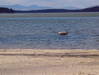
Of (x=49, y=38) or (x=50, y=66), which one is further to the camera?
A: (x=49, y=38)

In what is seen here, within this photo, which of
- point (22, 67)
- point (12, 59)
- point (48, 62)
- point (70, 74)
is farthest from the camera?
point (12, 59)

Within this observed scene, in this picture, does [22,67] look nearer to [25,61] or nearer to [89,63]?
[25,61]

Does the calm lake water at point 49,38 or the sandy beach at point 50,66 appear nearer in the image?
the sandy beach at point 50,66

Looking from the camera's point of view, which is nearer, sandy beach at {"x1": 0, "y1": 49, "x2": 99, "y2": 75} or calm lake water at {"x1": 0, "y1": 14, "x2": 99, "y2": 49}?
sandy beach at {"x1": 0, "y1": 49, "x2": 99, "y2": 75}

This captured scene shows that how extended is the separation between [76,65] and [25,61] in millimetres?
2384

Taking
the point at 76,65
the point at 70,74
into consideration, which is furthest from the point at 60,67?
the point at 70,74

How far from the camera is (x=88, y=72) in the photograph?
1166 centimetres

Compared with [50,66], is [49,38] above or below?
below

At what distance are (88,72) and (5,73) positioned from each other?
265 centimetres

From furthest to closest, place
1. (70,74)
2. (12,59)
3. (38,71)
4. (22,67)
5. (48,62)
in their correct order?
(12,59), (48,62), (22,67), (38,71), (70,74)

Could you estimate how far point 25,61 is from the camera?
14570mm

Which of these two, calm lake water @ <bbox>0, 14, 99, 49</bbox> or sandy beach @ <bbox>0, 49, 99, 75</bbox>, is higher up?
sandy beach @ <bbox>0, 49, 99, 75</bbox>

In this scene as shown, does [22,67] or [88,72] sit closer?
[88,72]

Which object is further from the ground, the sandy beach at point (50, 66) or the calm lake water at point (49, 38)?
the sandy beach at point (50, 66)
